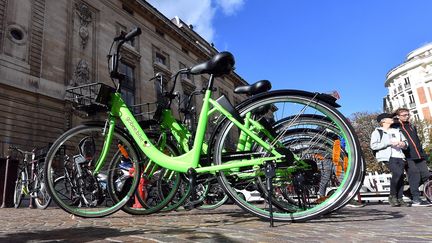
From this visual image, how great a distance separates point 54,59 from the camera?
1736 centimetres

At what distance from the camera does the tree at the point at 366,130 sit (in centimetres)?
3491

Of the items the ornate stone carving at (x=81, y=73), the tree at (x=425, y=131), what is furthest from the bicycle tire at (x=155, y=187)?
the tree at (x=425, y=131)

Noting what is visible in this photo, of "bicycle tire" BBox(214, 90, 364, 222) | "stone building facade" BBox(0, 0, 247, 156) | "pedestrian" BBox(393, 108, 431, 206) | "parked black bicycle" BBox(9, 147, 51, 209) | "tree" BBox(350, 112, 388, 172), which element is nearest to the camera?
"bicycle tire" BBox(214, 90, 364, 222)

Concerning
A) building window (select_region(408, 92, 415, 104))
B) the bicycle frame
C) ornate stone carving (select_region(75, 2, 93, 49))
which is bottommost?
the bicycle frame

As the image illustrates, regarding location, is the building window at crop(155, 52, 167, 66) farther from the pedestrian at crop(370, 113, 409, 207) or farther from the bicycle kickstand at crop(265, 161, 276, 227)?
the bicycle kickstand at crop(265, 161, 276, 227)

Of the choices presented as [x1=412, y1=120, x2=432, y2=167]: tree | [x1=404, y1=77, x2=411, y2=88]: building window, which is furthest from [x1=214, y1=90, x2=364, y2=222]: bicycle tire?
[x1=404, y1=77, x2=411, y2=88]: building window

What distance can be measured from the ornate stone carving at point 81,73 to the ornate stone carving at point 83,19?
4.09ft

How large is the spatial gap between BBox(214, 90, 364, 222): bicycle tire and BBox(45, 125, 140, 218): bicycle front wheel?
1.09 m

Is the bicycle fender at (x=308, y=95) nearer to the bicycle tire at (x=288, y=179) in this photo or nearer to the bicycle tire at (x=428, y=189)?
the bicycle tire at (x=288, y=179)

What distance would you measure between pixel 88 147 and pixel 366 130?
37568 mm

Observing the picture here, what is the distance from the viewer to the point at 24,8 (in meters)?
16.4

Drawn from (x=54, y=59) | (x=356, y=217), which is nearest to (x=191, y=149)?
(x=356, y=217)

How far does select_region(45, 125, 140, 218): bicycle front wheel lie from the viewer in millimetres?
3201

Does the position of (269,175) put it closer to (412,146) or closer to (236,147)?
(236,147)
